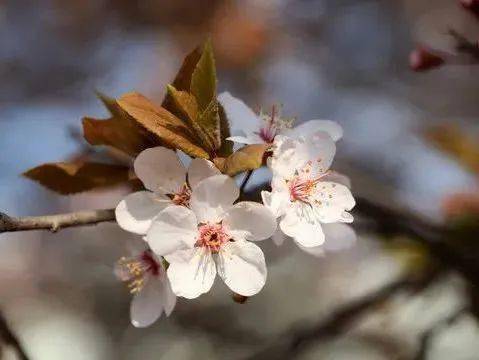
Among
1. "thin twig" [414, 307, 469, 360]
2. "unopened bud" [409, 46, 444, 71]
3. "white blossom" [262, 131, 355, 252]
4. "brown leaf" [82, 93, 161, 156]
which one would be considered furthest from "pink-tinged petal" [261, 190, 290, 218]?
"thin twig" [414, 307, 469, 360]

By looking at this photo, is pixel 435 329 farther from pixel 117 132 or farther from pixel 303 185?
pixel 117 132

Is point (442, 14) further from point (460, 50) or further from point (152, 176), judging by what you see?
point (152, 176)

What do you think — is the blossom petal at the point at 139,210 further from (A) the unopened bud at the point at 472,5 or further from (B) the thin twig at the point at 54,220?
(A) the unopened bud at the point at 472,5

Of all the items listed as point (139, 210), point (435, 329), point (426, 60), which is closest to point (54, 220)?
point (139, 210)

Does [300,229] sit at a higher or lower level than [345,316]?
higher

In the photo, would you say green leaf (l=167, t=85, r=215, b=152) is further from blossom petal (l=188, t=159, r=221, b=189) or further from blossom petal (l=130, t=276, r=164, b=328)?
blossom petal (l=130, t=276, r=164, b=328)

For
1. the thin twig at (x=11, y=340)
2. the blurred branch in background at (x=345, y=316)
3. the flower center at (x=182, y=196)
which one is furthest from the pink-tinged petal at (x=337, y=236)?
the blurred branch in background at (x=345, y=316)

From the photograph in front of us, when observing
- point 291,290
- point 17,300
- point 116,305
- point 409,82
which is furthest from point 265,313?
point 409,82
